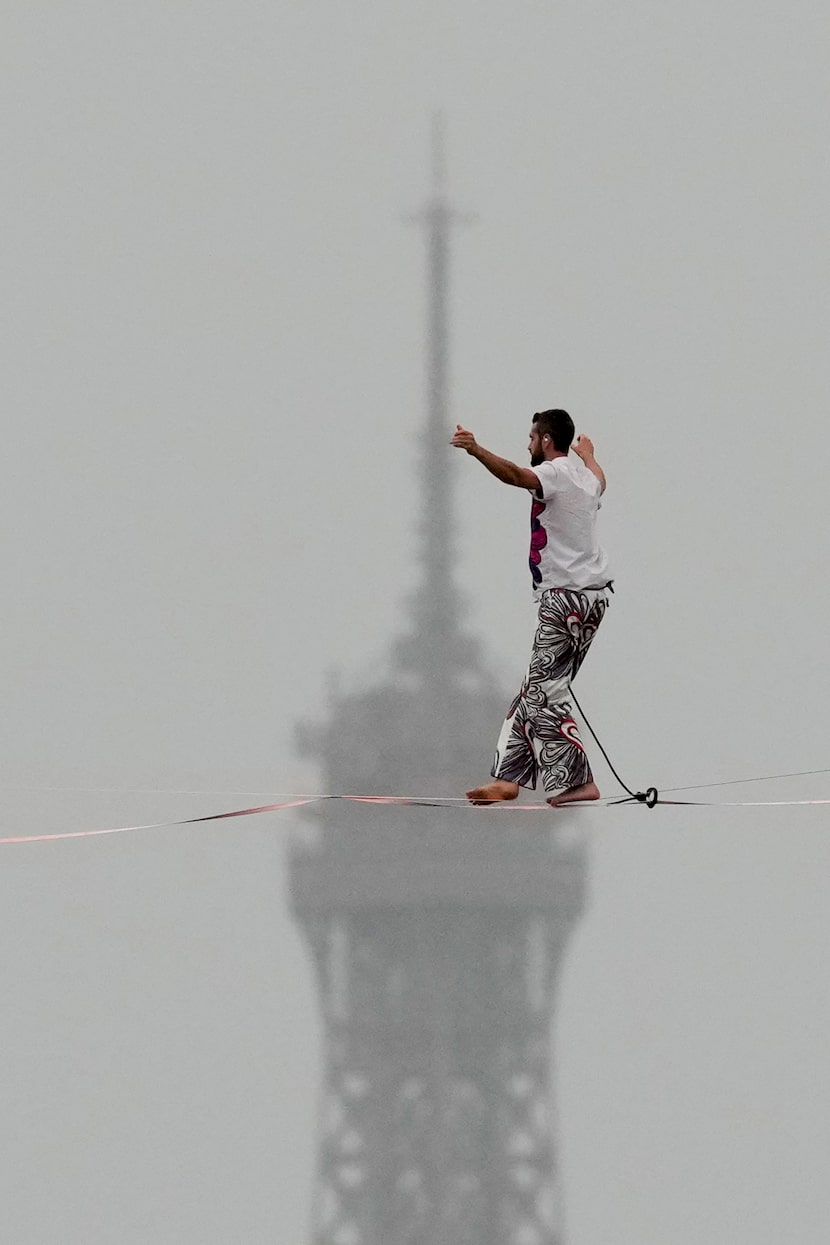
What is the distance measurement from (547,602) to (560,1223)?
28.4 ft

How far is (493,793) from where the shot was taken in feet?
23.2

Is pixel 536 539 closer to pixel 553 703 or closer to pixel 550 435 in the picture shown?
pixel 550 435

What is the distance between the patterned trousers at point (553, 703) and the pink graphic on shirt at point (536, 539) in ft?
0.36

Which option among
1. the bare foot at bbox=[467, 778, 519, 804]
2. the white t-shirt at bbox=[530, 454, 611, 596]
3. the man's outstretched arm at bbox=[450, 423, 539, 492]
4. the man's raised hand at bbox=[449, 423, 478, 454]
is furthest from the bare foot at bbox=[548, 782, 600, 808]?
the man's raised hand at bbox=[449, 423, 478, 454]

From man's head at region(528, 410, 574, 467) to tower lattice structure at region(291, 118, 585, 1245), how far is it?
5.73 feet

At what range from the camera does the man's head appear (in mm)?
6926

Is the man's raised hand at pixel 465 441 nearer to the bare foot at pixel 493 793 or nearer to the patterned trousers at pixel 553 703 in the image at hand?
the patterned trousers at pixel 553 703

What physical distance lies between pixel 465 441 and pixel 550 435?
502mm

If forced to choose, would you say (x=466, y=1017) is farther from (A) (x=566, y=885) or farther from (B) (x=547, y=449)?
(B) (x=547, y=449)

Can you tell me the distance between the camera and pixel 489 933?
11641mm

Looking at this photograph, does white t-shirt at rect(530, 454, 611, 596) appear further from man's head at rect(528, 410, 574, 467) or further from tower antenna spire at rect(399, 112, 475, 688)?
tower antenna spire at rect(399, 112, 475, 688)

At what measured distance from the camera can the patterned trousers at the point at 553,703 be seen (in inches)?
275

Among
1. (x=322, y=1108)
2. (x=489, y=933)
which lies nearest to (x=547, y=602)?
(x=489, y=933)

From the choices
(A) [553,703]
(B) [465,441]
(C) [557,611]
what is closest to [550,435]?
(B) [465,441]
